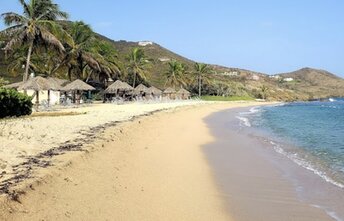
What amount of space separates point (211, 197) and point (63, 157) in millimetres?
3332

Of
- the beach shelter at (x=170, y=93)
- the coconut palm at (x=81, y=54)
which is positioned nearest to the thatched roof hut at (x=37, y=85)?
the coconut palm at (x=81, y=54)

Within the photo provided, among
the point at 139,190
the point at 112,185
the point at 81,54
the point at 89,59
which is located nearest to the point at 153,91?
the point at 89,59

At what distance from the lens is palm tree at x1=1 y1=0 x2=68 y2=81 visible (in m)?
28.9

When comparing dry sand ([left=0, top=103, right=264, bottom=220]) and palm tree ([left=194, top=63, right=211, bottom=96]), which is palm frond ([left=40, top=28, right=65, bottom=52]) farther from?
palm tree ([left=194, top=63, right=211, bottom=96])

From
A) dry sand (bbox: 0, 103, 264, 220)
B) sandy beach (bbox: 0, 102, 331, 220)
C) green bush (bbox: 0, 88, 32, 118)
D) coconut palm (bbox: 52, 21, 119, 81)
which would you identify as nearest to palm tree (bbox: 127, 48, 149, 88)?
coconut palm (bbox: 52, 21, 119, 81)

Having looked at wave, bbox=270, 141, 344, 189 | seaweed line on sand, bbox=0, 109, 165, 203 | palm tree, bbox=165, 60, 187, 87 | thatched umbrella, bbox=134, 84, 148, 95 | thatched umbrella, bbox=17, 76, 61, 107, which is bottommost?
wave, bbox=270, 141, 344, 189

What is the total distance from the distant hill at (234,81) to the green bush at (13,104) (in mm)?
34340

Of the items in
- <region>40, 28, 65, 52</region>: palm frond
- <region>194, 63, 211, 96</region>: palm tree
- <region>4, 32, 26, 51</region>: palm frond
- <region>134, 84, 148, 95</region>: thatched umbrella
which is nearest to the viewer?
<region>4, 32, 26, 51</region>: palm frond

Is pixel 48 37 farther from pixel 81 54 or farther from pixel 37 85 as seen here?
pixel 81 54

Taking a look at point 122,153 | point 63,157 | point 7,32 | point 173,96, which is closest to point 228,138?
point 122,153

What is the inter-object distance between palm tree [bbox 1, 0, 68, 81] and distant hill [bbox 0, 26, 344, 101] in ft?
78.1

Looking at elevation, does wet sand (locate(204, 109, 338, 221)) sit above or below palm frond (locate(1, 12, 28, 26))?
below

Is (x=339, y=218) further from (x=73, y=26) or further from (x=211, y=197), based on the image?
(x=73, y=26)

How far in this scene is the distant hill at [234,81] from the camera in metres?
88.6
